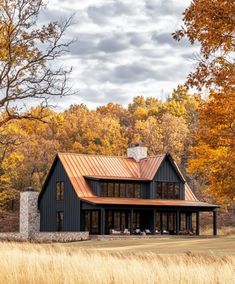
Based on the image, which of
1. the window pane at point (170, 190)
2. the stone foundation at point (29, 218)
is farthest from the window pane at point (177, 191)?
the stone foundation at point (29, 218)

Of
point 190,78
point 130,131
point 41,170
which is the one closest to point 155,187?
point 41,170

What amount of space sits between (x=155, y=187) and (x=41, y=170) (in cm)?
2146

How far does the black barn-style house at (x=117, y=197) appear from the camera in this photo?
49.7 m

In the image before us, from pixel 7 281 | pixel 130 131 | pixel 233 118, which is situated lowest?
pixel 7 281

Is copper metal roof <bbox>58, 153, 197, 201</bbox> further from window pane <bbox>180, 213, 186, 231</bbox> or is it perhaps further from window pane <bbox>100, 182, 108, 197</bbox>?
window pane <bbox>180, 213, 186, 231</bbox>

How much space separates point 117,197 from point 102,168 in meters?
2.77

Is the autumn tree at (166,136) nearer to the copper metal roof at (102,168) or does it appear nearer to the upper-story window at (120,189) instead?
the copper metal roof at (102,168)

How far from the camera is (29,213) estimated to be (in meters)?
53.6

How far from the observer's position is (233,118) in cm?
2436

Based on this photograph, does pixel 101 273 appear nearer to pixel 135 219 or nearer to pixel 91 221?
pixel 91 221

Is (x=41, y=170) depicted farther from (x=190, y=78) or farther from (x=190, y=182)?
(x=190, y=78)

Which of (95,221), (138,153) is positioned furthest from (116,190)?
(138,153)

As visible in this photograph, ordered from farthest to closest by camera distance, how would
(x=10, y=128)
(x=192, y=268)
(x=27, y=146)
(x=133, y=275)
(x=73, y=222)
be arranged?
(x=27, y=146) < (x=73, y=222) < (x=10, y=128) < (x=192, y=268) < (x=133, y=275)

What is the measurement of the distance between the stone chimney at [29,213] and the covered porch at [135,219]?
5609 mm
